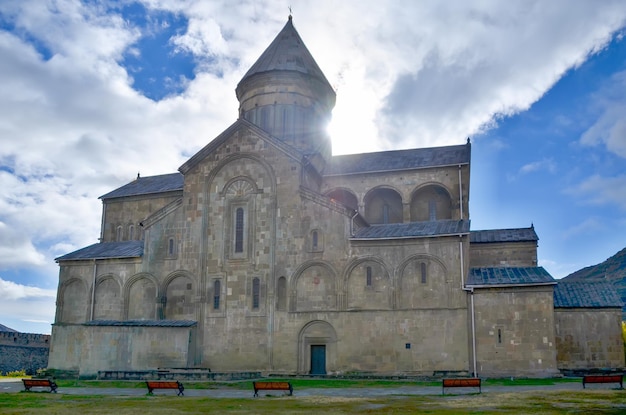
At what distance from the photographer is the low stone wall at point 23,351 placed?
3844 centimetres

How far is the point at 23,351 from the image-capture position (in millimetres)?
39625

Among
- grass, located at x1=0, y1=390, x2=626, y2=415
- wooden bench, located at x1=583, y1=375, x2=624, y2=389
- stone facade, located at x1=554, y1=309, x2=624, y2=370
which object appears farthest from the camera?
stone facade, located at x1=554, y1=309, x2=624, y2=370

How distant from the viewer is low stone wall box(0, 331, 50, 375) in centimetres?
3844

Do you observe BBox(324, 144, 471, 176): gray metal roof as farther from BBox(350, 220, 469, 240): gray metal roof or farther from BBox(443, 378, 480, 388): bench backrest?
BBox(443, 378, 480, 388): bench backrest

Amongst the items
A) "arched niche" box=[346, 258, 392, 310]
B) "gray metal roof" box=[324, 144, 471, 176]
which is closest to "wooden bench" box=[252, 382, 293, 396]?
"arched niche" box=[346, 258, 392, 310]

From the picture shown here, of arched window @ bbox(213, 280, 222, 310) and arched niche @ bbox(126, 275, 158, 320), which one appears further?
arched niche @ bbox(126, 275, 158, 320)

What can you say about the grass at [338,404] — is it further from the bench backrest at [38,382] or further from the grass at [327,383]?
the grass at [327,383]

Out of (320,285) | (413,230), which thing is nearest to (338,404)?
(320,285)

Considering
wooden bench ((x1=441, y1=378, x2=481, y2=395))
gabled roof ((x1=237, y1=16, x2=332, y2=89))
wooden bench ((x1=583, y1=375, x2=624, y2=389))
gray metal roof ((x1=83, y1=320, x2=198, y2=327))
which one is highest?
gabled roof ((x1=237, y1=16, x2=332, y2=89))

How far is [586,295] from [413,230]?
26.7ft

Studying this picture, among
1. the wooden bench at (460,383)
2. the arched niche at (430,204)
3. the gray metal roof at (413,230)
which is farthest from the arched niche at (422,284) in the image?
the wooden bench at (460,383)

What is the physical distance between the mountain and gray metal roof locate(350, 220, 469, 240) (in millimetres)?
49371

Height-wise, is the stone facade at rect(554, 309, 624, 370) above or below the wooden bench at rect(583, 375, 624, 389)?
above

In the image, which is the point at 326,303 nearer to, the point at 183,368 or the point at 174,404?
the point at 183,368
